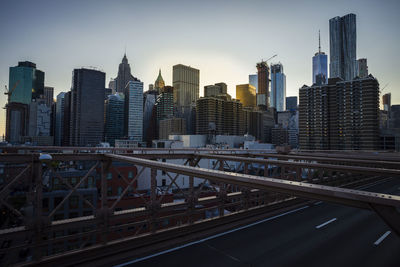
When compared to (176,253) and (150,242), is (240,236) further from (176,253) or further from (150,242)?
(150,242)

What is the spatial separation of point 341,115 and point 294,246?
152m

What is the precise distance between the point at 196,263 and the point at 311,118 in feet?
523

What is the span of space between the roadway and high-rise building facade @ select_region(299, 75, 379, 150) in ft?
463

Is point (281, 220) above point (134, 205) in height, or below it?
above

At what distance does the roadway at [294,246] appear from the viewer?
8703 mm

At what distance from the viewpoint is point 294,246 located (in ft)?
33.2

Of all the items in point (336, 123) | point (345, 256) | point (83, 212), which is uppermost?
point (336, 123)

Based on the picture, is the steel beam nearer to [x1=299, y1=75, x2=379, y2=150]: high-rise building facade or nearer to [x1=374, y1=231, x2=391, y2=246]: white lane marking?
[x1=374, y1=231, x2=391, y2=246]: white lane marking

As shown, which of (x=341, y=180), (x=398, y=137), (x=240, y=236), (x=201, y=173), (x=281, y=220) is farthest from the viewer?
(x=398, y=137)

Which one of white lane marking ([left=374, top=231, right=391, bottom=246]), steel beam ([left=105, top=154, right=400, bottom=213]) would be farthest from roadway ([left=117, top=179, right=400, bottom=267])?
steel beam ([left=105, top=154, right=400, bottom=213])

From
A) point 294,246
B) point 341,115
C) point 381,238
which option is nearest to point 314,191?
point 294,246

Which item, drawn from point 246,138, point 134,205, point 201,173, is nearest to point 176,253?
point 201,173

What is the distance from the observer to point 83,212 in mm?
39219

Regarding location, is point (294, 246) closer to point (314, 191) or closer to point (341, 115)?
point (314, 191)
